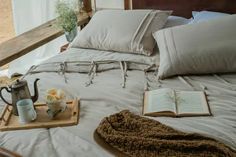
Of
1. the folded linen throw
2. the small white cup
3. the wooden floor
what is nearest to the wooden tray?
the small white cup

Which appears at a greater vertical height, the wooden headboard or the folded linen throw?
the wooden headboard

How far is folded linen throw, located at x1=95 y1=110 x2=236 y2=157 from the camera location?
1.30m

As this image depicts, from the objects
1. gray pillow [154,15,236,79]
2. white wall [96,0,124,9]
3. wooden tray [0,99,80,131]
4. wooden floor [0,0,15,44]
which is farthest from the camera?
wooden floor [0,0,15,44]

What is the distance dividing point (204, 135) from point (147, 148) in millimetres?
254

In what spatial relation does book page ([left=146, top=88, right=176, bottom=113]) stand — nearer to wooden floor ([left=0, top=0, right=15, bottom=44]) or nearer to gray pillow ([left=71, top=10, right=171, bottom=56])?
gray pillow ([left=71, top=10, right=171, bottom=56])

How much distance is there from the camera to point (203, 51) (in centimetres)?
199

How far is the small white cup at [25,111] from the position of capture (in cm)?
157

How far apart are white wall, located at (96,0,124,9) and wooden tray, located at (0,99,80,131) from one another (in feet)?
5.15

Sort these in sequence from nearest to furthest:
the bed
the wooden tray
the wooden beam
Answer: the bed
the wooden tray
the wooden beam

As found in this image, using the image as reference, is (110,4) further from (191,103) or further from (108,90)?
(191,103)

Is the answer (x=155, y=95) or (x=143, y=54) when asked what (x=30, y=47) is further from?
(x=155, y=95)

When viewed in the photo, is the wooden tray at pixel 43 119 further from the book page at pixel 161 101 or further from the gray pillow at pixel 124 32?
the gray pillow at pixel 124 32

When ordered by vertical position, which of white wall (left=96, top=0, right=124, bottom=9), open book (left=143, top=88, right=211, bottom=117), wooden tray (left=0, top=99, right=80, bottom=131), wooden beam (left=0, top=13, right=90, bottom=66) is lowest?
wooden tray (left=0, top=99, right=80, bottom=131)

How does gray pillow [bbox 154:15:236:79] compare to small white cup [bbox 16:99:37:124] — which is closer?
small white cup [bbox 16:99:37:124]
